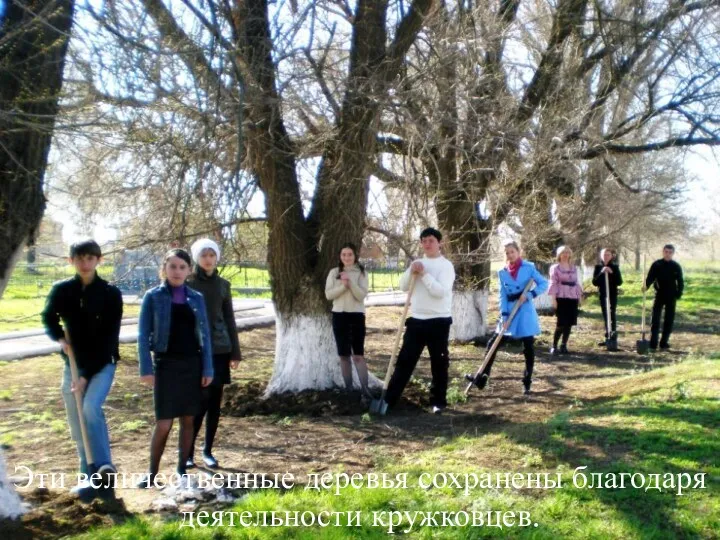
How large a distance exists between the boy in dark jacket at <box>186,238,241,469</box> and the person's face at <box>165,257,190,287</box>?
1.81 ft

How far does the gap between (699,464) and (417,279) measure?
10.0 ft

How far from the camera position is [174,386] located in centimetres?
481

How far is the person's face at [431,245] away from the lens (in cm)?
712

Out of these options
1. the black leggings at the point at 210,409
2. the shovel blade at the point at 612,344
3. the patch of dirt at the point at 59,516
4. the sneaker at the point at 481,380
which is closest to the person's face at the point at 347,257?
the sneaker at the point at 481,380

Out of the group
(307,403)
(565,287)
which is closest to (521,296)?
(307,403)

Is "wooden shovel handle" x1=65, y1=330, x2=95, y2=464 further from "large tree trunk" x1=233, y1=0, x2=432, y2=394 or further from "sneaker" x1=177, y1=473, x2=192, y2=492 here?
"large tree trunk" x1=233, y1=0, x2=432, y2=394

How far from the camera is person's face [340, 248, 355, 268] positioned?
770cm

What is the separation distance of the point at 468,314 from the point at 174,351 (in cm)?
940

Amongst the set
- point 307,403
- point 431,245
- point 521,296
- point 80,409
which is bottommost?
point 307,403

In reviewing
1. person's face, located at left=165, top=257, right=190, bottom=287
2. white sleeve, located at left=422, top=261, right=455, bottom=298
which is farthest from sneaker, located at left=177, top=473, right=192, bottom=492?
white sleeve, located at left=422, top=261, right=455, bottom=298

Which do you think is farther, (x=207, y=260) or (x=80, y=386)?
(x=207, y=260)

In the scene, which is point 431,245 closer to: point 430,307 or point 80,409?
point 430,307

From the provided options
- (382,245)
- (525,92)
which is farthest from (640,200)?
(382,245)

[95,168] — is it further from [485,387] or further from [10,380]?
[485,387]
